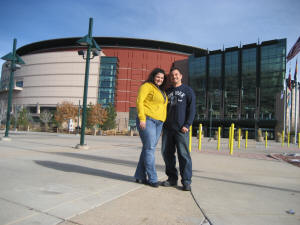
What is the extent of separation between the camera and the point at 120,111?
64688mm

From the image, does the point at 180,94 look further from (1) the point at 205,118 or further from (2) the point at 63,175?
(1) the point at 205,118

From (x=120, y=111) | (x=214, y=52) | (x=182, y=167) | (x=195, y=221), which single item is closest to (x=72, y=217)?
(x=195, y=221)

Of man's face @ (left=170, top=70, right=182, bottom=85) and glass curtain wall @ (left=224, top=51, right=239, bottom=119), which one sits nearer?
man's face @ (left=170, top=70, right=182, bottom=85)

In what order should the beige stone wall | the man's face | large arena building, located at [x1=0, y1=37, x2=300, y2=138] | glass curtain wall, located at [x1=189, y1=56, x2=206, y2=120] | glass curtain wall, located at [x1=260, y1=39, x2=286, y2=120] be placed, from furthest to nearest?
the beige stone wall
glass curtain wall, located at [x1=189, y1=56, x2=206, y2=120]
large arena building, located at [x1=0, y1=37, x2=300, y2=138]
glass curtain wall, located at [x1=260, y1=39, x2=286, y2=120]
the man's face

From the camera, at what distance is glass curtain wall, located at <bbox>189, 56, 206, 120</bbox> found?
54562mm

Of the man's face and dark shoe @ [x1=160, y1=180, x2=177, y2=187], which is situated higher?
the man's face

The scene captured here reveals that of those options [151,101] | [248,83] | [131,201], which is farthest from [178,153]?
[248,83]

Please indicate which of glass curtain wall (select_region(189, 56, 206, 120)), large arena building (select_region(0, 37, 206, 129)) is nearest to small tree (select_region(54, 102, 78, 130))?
large arena building (select_region(0, 37, 206, 129))

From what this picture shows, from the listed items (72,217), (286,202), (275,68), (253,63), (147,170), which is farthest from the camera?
(253,63)

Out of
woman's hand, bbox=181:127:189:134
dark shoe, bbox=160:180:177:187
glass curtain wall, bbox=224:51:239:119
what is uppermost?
glass curtain wall, bbox=224:51:239:119

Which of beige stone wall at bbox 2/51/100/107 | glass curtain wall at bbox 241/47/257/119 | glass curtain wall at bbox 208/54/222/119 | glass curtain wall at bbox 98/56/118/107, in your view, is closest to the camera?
glass curtain wall at bbox 241/47/257/119

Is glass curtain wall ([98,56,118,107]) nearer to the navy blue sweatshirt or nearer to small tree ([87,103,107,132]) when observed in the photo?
small tree ([87,103,107,132])

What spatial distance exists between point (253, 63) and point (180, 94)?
50.8 metres

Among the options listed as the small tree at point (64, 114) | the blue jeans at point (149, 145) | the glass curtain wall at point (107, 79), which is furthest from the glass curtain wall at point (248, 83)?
the blue jeans at point (149, 145)
